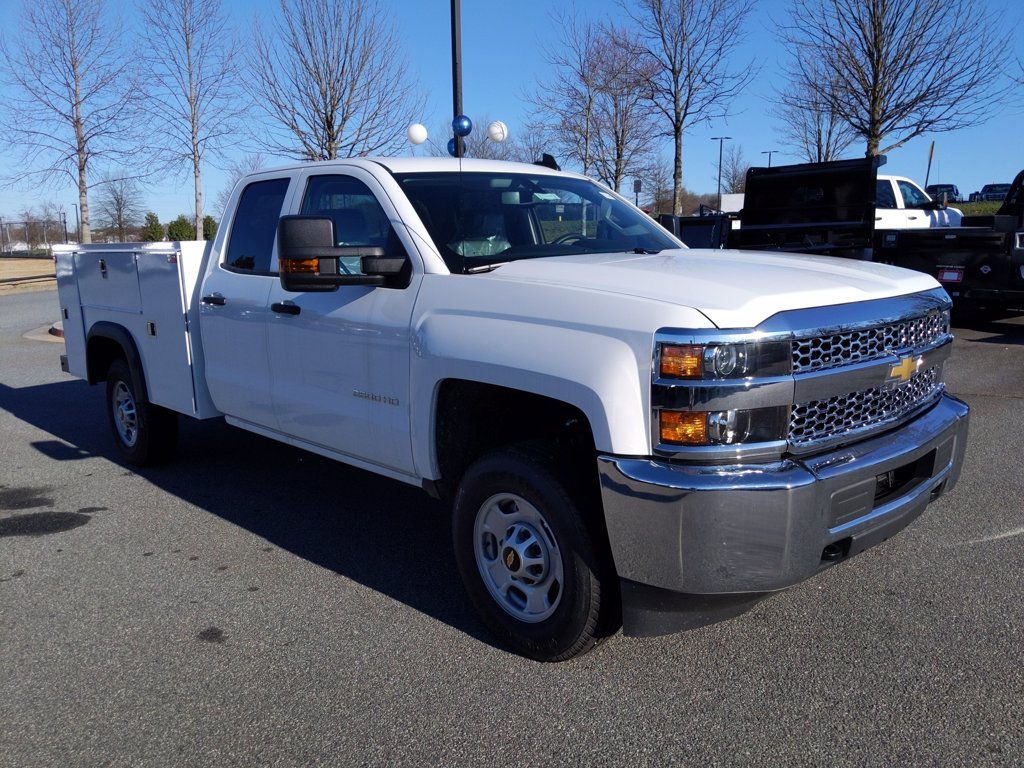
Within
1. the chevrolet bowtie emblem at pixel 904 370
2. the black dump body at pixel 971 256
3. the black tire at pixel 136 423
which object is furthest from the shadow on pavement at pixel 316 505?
the black dump body at pixel 971 256

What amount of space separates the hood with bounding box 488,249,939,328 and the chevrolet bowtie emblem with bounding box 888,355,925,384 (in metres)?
0.26

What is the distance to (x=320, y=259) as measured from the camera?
3703mm

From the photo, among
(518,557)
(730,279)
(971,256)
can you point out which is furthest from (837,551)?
(971,256)

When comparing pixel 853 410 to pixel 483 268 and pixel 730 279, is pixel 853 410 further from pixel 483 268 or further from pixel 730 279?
pixel 483 268

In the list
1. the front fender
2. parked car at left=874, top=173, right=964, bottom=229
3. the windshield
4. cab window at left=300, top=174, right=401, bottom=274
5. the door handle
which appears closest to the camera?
the front fender

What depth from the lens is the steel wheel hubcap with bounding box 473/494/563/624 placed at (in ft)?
11.0

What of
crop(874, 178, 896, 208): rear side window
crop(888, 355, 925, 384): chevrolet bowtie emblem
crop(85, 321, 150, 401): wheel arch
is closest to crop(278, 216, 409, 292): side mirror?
crop(888, 355, 925, 384): chevrolet bowtie emblem

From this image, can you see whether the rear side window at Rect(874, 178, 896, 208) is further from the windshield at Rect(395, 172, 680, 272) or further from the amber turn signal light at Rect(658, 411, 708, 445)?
the amber turn signal light at Rect(658, 411, 708, 445)

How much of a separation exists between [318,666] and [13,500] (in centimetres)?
335

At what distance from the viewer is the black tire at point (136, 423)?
604 centimetres

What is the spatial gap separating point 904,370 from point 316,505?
3.49m

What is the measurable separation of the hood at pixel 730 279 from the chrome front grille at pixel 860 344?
124 mm

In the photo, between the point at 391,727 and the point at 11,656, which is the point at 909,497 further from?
the point at 11,656

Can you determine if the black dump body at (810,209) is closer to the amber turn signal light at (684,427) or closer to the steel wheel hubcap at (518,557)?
the steel wheel hubcap at (518,557)
